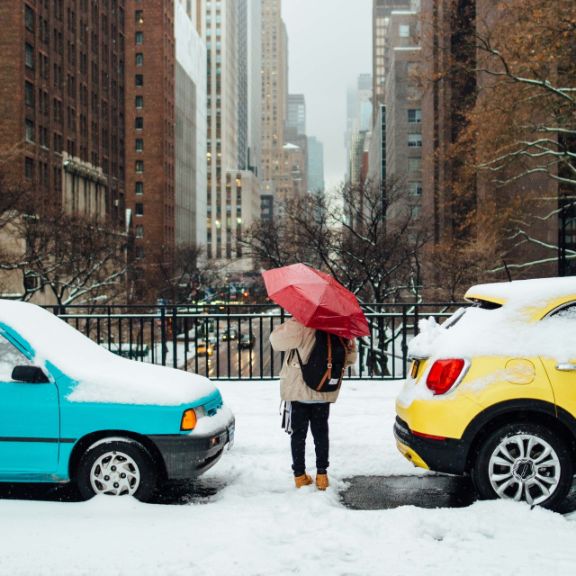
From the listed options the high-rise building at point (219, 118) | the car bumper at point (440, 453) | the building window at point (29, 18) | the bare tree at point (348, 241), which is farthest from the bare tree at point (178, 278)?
the high-rise building at point (219, 118)

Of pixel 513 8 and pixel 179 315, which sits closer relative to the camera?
pixel 179 315

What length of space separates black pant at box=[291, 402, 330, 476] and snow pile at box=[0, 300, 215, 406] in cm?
85

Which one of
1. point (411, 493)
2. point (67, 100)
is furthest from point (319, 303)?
point (67, 100)

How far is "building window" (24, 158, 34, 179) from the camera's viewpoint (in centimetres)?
6078

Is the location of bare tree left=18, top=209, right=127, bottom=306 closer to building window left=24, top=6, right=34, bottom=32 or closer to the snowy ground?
the snowy ground

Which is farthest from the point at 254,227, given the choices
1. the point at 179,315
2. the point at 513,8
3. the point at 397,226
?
the point at 179,315

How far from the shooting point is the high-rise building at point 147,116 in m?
111

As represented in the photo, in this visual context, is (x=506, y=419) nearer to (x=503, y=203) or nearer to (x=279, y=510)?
(x=279, y=510)

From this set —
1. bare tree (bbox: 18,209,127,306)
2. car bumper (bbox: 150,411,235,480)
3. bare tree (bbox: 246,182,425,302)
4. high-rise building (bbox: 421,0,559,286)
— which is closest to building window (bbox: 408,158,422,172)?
high-rise building (bbox: 421,0,559,286)

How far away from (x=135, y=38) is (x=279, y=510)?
116321 millimetres

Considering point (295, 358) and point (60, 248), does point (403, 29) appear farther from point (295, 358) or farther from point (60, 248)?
point (295, 358)

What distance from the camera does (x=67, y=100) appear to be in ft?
241

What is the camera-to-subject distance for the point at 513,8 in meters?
17.2

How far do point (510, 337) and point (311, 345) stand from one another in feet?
5.14
